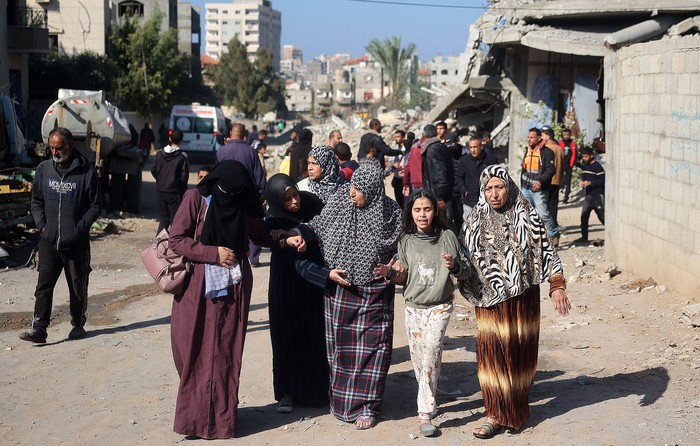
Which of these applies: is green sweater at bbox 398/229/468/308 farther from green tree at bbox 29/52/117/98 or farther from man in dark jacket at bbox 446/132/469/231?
green tree at bbox 29/52/117/98

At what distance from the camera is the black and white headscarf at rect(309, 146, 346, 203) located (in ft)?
22.8

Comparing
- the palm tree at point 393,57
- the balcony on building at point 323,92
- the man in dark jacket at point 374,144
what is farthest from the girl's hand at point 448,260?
the balcony on building at point 323,92

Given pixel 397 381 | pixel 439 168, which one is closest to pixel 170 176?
pixel 439 168

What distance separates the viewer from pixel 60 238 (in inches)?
304

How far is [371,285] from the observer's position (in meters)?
5.74

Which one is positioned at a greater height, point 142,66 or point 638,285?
point 142,66

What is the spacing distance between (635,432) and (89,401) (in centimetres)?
361

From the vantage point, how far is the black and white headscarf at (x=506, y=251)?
18.3 ft

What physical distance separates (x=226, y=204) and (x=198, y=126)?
29.3 m

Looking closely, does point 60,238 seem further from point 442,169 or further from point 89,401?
point 442,169

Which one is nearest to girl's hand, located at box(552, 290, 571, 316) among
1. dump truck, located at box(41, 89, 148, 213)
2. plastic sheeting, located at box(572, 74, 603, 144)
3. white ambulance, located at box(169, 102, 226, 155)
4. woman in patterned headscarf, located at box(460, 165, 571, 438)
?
woman in patterned headscarf, located at box(460, 165, 571, 438)

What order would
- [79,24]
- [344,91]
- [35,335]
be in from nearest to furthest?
[35,335] → [79,24] → [344,91]

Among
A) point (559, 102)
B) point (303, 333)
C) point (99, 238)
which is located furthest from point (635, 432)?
point (559, 102)

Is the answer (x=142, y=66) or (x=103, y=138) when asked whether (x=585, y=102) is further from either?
(x=142, y=66)
